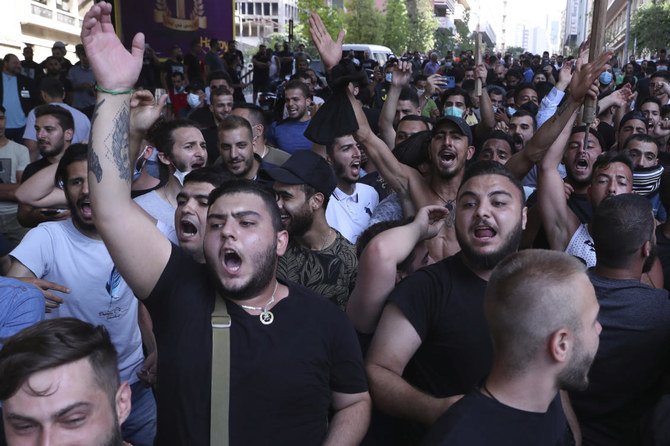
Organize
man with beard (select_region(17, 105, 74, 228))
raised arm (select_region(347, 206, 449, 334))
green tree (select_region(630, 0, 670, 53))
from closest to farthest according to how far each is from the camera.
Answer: raised arm (select_region(347, 206, 449, 334)), man with beard (select_region(17, 105, 74, 228)), green tree (select_region(630, 0, 670, 53))

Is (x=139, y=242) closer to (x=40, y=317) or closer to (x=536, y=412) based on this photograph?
(x=40, y=317)

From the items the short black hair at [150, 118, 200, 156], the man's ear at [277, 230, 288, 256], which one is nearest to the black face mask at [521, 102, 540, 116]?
the short black hair at [150, 118, 200, 156]

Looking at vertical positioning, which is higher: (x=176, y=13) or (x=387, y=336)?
(x=176, y=13)

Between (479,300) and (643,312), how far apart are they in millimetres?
758

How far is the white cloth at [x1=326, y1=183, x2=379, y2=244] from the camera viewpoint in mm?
4582

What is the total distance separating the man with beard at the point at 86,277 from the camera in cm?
328

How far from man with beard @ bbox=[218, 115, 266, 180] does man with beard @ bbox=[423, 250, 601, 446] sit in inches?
138

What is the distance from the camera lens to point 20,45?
29.0 m

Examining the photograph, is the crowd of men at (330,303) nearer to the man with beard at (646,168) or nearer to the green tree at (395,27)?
the man with beard at (646,168)

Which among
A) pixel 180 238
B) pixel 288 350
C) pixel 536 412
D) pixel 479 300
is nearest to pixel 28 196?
pixel 180 238

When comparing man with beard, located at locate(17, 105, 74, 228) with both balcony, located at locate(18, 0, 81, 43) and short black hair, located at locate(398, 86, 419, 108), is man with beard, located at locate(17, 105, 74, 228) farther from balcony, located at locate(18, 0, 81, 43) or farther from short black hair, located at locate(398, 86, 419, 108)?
balcony, located at locate(18, 0, 81, 43)

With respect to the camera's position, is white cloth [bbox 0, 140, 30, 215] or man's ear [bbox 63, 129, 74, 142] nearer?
man's ear [bbox 63, 129, 74, 142]

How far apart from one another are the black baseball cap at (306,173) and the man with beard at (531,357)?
6.39 feet

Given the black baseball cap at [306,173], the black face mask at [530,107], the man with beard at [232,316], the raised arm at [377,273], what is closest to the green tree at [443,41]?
the black face mask at [530,107]
